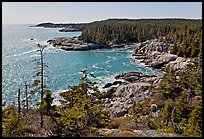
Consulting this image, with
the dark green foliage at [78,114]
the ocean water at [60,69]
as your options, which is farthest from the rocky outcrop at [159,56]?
the dark green foliage at [78,114]

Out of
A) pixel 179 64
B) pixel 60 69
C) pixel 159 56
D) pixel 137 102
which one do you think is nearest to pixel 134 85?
pixel 137 102

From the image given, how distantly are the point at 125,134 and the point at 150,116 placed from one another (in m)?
13.2

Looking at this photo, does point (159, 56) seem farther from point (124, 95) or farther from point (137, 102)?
point (137, 102)

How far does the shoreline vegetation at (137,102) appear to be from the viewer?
12336mm

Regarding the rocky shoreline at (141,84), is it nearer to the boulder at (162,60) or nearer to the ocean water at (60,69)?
the boulder at (162,60)

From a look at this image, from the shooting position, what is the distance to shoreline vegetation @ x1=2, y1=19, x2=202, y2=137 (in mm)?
12336

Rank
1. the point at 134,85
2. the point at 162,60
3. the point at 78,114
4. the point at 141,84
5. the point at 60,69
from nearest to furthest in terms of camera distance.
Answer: the point at 78,114
the point at 134,85
the point at 141,84
the point at 60,69
the point at 162,60

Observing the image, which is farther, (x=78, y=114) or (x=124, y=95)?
(x=124, y=95)

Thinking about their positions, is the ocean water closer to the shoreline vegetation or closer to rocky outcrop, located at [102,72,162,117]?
the shoreline vegetation

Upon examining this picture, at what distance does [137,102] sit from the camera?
29.2 m

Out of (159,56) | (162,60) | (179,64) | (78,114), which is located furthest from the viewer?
(159,56)

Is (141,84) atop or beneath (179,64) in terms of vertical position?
beneath

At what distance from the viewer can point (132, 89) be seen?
32.0m

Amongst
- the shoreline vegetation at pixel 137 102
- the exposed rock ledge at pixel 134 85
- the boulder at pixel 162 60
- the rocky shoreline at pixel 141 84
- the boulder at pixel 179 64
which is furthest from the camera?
the boulder at pixel 162 60
